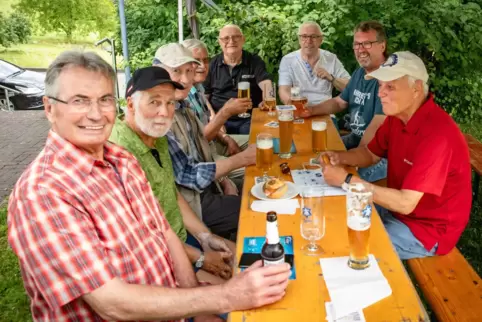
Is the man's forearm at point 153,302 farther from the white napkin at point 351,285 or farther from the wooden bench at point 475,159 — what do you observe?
the wooden bench at point 475,159

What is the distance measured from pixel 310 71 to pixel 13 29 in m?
15.9

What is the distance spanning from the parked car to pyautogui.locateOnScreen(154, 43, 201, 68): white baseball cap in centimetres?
706

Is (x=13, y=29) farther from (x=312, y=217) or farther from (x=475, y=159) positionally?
(x=312, y=217)

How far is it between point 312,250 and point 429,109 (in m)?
1.09

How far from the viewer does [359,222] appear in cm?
153

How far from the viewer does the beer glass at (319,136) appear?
2.80m

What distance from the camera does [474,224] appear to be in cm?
383

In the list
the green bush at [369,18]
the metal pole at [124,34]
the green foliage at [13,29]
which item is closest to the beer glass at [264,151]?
the metal pole at [124,34]

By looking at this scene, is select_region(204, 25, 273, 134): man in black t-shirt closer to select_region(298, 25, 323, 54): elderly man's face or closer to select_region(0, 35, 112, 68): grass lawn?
select_region(298, 25, 323, 54): elderly man's face

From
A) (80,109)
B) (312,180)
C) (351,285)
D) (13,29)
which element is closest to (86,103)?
(80,109)

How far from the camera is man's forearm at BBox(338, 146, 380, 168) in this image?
269 centimetres

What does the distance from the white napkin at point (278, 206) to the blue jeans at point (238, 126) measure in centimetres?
288

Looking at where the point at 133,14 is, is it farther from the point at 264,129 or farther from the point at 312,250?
the point at 312,250

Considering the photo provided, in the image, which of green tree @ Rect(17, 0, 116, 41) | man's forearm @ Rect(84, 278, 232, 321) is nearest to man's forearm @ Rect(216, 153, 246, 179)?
man's forearm @ Rect(84, 278, 232, 321)
